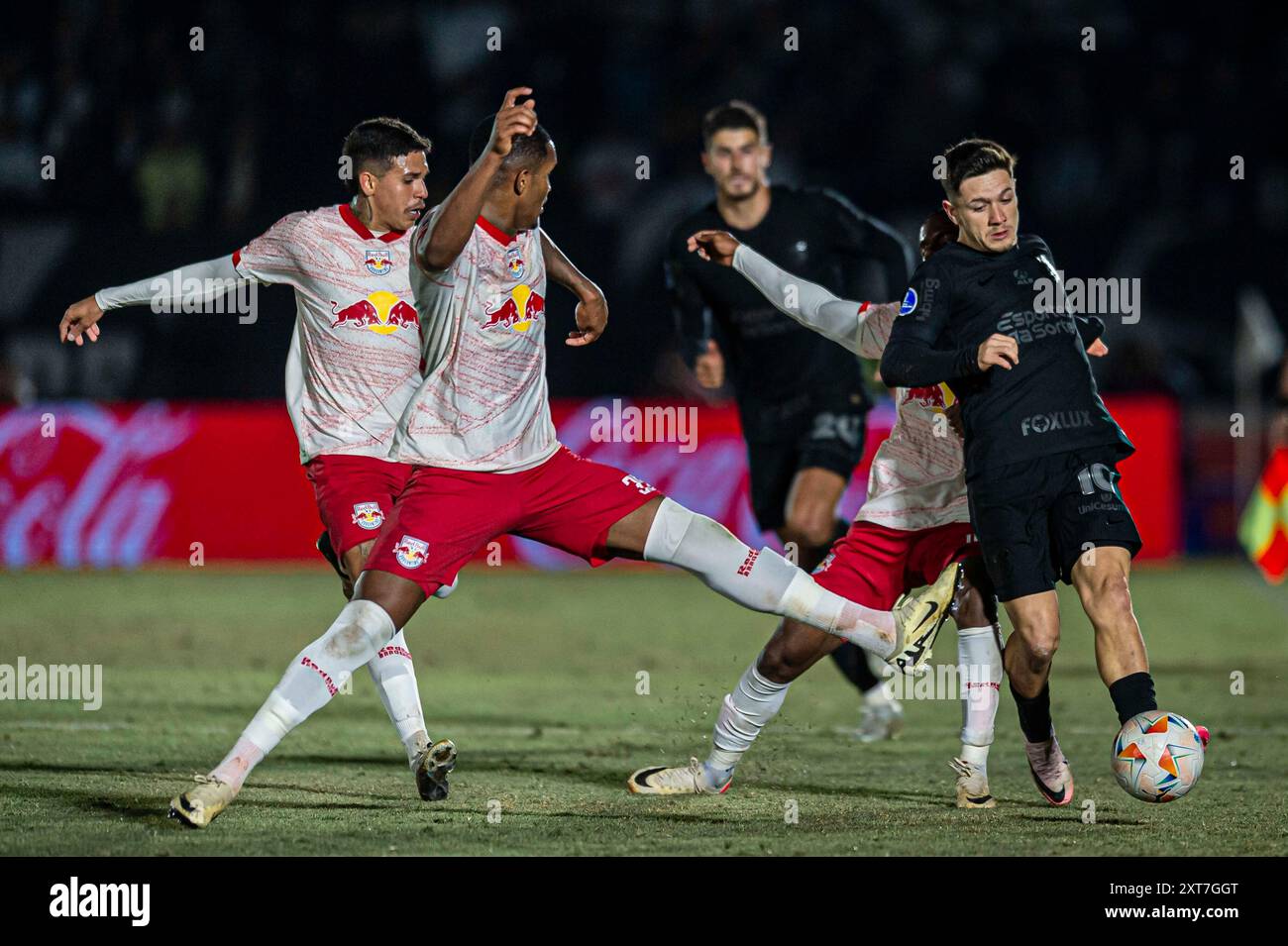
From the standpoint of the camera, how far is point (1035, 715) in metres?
6.07

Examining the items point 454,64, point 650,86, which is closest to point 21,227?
point 454,64

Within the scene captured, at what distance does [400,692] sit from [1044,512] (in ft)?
7.76

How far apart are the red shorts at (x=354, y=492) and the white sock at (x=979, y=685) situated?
209 cm

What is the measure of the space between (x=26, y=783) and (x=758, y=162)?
14.4ft

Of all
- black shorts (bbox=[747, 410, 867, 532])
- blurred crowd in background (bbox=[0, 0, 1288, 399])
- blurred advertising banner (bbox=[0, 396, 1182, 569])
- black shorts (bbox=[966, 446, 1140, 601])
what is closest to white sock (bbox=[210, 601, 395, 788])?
black shorts (bbox=[966, 446, 1140, 601])

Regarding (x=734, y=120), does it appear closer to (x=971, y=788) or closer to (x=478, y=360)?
(x=478, y=360)

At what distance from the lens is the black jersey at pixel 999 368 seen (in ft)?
18.8

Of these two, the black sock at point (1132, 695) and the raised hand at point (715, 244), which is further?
the raised hand at point (715, 244)

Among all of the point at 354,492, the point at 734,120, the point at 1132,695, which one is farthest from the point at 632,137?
the point at 1132,695

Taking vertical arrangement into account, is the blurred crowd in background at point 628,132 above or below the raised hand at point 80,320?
above

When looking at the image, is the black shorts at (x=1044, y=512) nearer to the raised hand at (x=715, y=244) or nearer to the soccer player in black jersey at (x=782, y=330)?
the raised hand at (x=715, y=244)

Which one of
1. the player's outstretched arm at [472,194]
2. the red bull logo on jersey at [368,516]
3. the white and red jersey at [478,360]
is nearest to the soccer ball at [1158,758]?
the white and red jersey at [478,360]
